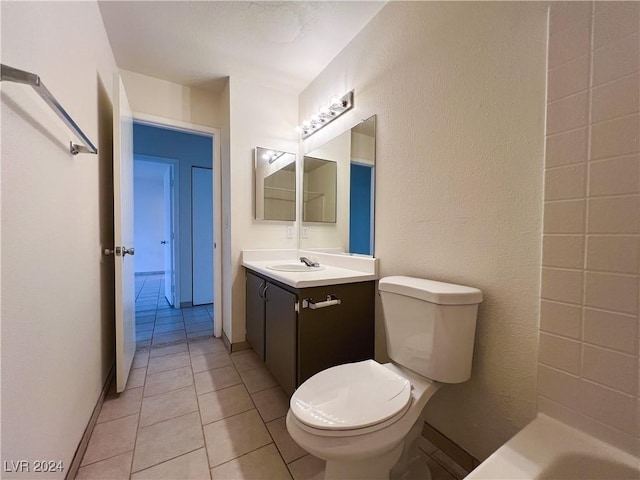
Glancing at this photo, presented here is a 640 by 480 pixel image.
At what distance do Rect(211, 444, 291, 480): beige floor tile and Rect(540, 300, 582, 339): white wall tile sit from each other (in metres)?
1.15

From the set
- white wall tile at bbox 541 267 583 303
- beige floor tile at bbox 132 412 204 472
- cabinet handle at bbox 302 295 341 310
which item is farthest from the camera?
cabinet handle at bbox 302 295 341 310

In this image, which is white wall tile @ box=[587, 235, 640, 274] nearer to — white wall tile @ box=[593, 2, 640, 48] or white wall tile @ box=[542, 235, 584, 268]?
white wall tile @ box=[542, 235, 584, 268]

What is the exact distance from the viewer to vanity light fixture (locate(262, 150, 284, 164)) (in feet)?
7.63

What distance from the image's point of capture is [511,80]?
38.5 inches

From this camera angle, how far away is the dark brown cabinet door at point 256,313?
183 centimetres

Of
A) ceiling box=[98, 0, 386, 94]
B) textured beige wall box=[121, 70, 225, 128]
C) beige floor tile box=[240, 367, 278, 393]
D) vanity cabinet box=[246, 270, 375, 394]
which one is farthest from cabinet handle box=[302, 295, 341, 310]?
textured beige wall box=[121, 70, 225, 128]

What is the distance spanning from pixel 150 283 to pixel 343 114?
5005 mm

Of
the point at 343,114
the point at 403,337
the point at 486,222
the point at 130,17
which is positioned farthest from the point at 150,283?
the point at 486,222

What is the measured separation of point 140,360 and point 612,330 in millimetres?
2676

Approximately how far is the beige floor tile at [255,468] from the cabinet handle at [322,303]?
2.22 ft

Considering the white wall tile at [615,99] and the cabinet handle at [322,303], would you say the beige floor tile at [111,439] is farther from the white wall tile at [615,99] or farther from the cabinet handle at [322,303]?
the white wall tile at [615,99]

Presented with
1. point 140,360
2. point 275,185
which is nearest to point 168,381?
point 140,360

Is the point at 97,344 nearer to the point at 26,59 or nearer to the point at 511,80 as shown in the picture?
the point at 26,59

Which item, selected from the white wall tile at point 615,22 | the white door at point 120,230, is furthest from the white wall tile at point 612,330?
the white door at point 120,230
